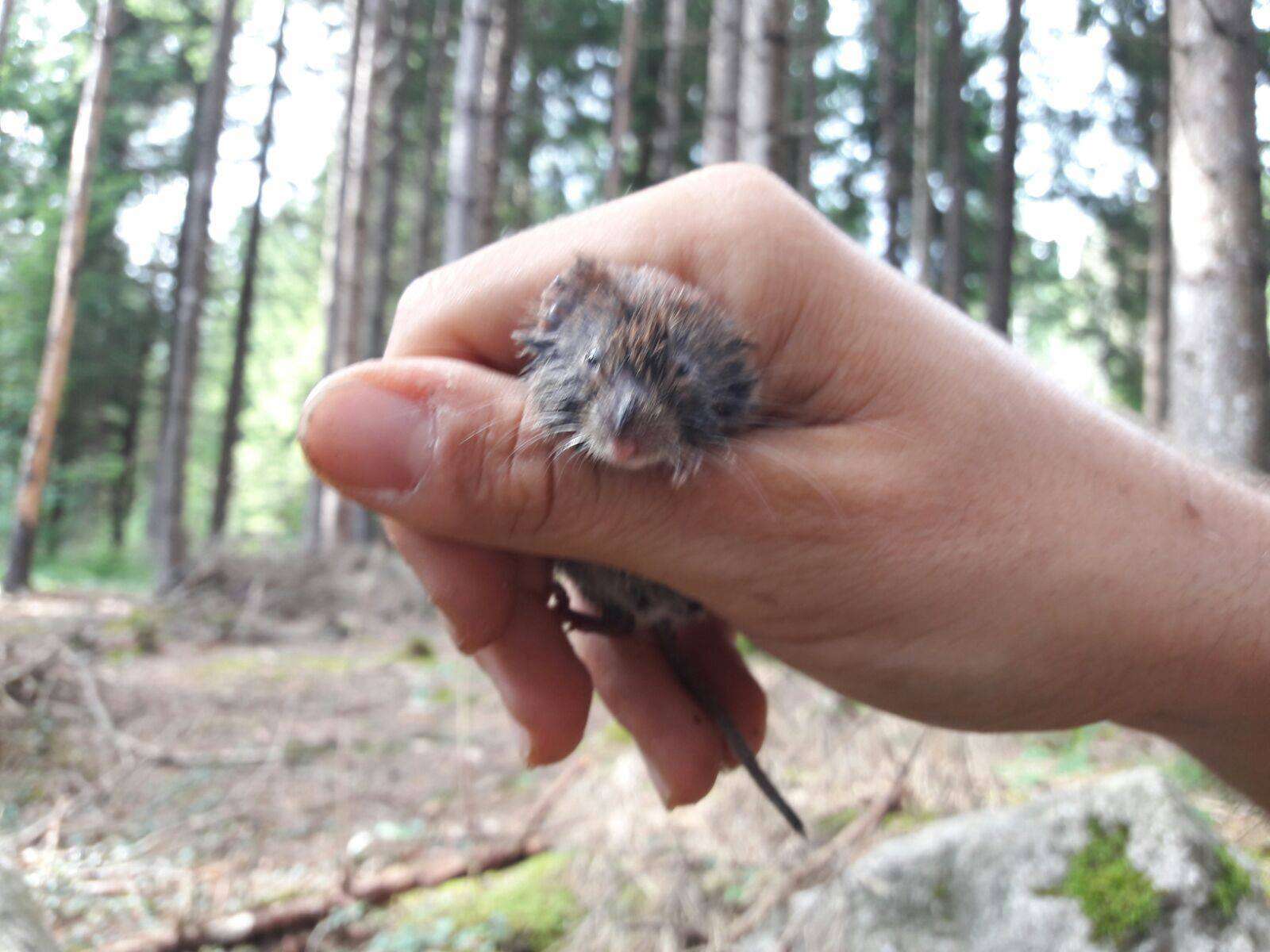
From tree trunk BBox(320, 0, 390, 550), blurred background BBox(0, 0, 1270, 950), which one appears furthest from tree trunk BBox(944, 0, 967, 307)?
tree trunk BBox(320, 0, 390, 550)

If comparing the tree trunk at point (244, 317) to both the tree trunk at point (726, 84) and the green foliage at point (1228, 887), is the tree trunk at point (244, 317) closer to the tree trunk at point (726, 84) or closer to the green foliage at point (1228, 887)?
the tree trunk at point (726, 84)

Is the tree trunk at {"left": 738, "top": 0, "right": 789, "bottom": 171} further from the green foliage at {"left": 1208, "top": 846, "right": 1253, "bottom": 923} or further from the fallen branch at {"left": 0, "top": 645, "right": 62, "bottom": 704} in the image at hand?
the fallen branch at {"left": 0, "top": 645, "right": 62, "bottom": 704}

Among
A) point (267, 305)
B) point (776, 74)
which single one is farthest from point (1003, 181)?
point (267, 305)

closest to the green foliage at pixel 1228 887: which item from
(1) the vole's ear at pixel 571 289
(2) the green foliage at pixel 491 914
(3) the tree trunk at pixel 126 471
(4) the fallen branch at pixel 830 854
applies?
(4) the fallen branch at pixel 830 854

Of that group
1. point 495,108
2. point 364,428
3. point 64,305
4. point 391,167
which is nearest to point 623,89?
point 495,108

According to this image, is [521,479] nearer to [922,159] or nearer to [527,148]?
[922,159]
